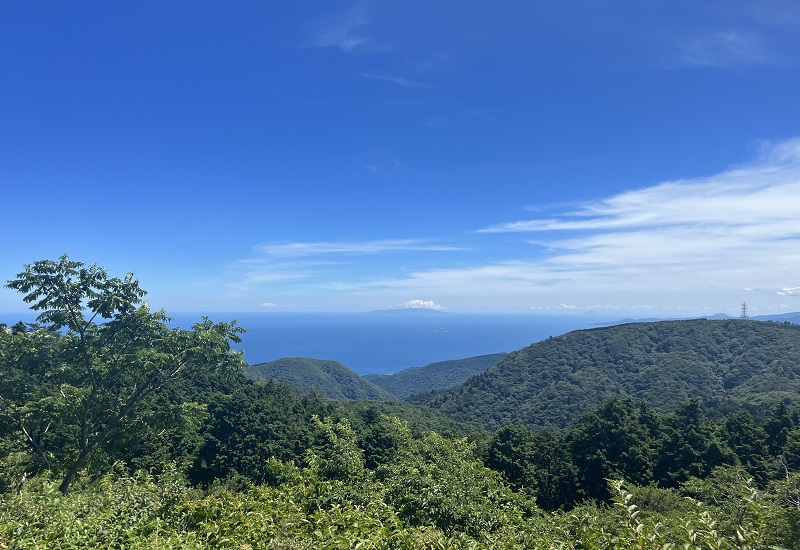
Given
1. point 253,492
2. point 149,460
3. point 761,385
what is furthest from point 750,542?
point 761,385

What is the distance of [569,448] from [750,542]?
28.0m

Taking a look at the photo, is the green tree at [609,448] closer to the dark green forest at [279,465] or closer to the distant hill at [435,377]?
the dark green forest at [279,465]

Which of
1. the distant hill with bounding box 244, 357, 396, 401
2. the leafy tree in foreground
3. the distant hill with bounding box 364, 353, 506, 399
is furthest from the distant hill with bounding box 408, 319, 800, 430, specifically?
the leafy tree in foreground

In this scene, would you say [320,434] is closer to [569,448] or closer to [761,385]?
[569,448]

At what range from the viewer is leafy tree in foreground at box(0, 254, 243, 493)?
11.8m

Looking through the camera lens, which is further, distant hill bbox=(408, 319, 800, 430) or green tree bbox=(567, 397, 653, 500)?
distant hill bbox=(408, 319, 800, 430)

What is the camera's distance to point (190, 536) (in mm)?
4062

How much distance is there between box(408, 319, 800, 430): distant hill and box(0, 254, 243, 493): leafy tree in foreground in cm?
6488

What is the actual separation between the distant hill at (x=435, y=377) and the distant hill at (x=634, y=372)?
180ft

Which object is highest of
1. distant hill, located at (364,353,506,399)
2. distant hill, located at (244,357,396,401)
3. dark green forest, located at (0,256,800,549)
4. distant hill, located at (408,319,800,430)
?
dark green forest, located at (0,256,800,549)

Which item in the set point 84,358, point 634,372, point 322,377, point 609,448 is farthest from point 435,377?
point 84,358

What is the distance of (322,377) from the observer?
124 meters

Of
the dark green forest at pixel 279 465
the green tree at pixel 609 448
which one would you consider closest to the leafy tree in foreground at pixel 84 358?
the dark green forest at pixel 279 465

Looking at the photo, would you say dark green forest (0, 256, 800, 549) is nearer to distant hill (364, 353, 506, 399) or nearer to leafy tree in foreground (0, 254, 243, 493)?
leafy tree in foreground (0, 254, 243, 493)
